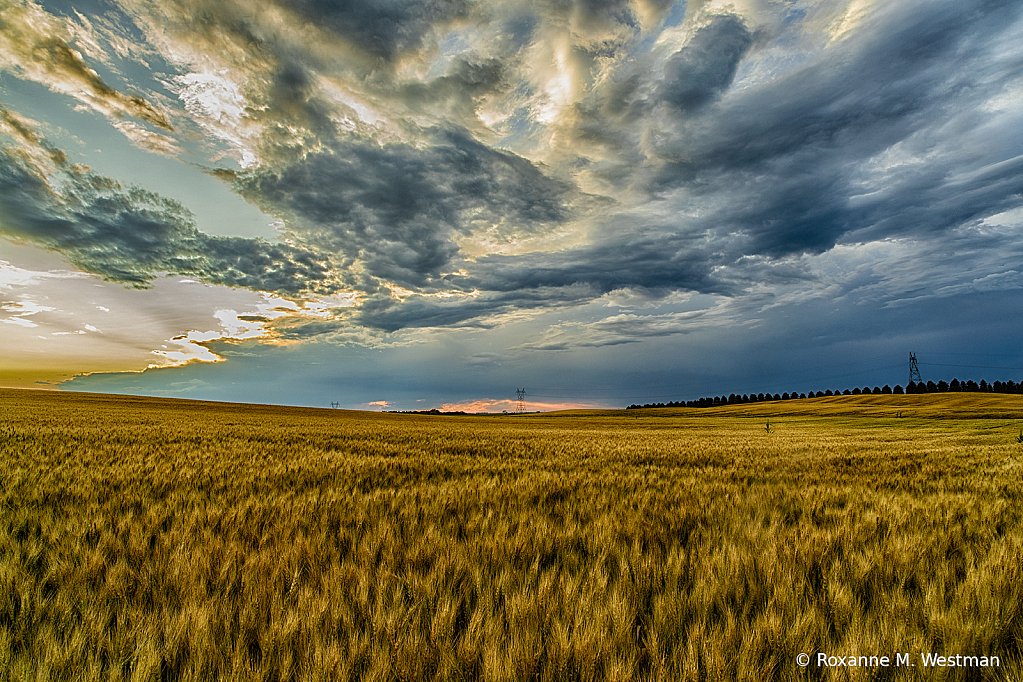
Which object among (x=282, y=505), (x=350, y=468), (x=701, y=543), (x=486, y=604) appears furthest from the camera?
(x=350, y=468)

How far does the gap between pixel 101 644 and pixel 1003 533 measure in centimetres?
646

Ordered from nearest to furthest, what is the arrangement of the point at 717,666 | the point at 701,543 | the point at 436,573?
the point at 717,666 → the point at 436,573 → the point at 701,543

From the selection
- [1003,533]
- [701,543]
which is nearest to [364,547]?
[701,543]

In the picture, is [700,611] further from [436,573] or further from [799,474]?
[799,474]

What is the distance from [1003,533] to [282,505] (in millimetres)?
6757

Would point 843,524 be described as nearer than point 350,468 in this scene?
Yes

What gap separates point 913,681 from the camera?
5.50ft

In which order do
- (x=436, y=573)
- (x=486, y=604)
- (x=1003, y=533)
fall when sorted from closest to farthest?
(x=486, y=604), (x=436, y=573), (x=1003, y=533)

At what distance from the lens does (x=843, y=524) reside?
3.72 m

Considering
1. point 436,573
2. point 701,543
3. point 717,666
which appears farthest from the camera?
point 701,543

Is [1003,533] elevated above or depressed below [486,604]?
below

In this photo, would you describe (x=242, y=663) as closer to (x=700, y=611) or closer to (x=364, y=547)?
(x=364, y=547)

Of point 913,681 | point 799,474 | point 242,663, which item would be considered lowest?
point 799,474

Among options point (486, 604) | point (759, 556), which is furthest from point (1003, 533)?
point (486, 604)
